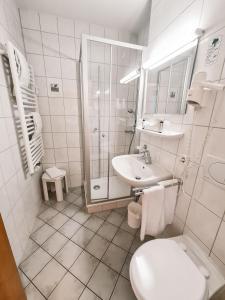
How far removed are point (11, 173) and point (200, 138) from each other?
1516 millimetres

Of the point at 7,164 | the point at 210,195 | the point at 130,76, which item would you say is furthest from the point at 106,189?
the point at 130,76

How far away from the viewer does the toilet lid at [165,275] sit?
67cm

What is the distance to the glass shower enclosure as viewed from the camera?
1591 millimetres

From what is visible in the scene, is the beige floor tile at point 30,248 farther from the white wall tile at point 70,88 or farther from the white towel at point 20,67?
the white wall tile at point 70,88

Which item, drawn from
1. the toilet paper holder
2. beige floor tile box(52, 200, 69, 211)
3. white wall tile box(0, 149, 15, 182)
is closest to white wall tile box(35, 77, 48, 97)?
white wall tile box(0, 149, 15, 182)

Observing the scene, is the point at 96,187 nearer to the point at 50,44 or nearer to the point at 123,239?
the point at 123,239

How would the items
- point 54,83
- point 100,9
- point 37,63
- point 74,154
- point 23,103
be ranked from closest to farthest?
point 23,103
point 100,9
point 37,63
point 54,83
point 74,154

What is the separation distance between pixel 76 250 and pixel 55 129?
1568 mm

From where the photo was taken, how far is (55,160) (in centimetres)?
216

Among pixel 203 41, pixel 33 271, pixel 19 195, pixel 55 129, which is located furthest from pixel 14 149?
pixel 203 41

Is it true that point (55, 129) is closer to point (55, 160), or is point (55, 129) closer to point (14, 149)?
point (55, 160)

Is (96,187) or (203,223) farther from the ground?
(203,223)

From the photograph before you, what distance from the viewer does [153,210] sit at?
1066 millimetres

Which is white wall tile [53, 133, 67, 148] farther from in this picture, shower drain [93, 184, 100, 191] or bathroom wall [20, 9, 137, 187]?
shower drain [93, 184, 100, 191]
